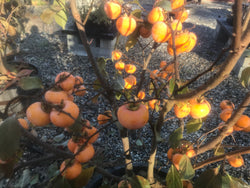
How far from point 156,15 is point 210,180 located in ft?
1.94

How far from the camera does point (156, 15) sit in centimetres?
61


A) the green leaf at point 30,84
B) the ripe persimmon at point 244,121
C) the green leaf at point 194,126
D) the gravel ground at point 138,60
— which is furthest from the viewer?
the gravel ground at point 138,60

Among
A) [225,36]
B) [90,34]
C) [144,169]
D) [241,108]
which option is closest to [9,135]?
[241,108]

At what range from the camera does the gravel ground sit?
164 centimetres

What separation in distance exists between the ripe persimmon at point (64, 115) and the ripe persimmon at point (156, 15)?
369mm

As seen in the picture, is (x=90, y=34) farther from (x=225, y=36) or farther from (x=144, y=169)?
(x=225, y=36)

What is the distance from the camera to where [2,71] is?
5.65ft

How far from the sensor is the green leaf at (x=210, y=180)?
0.67 metres

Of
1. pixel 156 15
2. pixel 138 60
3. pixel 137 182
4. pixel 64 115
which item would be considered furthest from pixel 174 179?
pixel 138 60

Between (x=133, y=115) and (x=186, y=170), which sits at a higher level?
(x=133, y=115)

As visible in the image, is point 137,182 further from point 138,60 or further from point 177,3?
point 138,60

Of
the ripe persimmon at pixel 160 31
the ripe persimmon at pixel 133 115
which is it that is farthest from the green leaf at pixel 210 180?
the ripe persimmon at pixel 160 31

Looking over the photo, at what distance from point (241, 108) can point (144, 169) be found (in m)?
0.82

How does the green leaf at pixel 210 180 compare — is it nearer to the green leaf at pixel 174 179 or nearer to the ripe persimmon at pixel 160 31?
the green leaf at pixel 174 179
